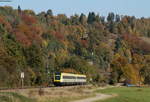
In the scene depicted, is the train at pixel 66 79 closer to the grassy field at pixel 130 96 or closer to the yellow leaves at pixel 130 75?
the grassy field at pixel 130 96

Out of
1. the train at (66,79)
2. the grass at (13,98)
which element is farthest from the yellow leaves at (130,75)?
the grass at (13,98)

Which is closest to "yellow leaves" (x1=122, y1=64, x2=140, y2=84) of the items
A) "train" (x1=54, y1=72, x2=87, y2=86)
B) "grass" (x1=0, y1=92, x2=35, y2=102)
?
"train" (x1=54, y1=72, x2=87, y2=86)

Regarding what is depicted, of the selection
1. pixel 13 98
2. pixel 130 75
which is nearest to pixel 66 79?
pixel 13 98

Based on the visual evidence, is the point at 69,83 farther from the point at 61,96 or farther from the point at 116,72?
the point at 116,72


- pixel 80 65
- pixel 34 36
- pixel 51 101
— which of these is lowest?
pixel 51 101

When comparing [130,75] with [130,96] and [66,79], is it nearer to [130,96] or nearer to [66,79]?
[66,79]

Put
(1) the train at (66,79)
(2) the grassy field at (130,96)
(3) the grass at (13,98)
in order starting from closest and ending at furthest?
(3) the grass at (13,98), (2) the grassy field at (130,96), (1) the train at (66,79)

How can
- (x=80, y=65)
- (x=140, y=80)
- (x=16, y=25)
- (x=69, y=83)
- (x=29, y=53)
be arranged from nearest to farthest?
(x=69, y=83), (x=29, y=53), (x=80, y=65), (x=140, y=80), (x=16, y=25)

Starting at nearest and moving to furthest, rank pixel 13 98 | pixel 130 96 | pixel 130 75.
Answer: pixel 13 98 → pixel 130 96 → pixel 130 75

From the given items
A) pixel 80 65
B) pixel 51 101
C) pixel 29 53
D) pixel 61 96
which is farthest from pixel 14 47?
pixel 51 101

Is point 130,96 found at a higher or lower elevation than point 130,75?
lower

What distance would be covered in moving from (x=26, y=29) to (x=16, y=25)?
4799 millimetres

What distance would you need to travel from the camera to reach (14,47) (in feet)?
325

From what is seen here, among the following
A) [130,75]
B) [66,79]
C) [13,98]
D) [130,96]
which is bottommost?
[130,96]
